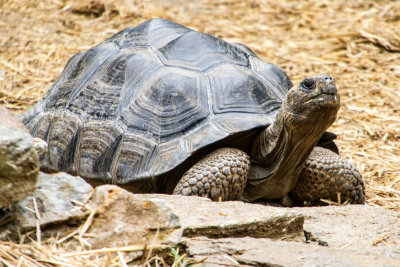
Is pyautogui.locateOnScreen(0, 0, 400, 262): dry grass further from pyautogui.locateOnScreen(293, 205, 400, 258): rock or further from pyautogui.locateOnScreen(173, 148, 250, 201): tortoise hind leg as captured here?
pyautogui.locateOnScreen(173, 148, 250, 201): tortoise hind leg

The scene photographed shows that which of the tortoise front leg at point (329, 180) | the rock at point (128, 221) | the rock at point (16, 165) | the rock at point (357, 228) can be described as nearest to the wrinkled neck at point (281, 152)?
the tortoise front leg at point (329, 180)

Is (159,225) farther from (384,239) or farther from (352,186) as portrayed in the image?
(352,186)

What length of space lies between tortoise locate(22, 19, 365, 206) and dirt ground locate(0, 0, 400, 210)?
1.00 metres

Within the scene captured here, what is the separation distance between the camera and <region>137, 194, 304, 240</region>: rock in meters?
2.57

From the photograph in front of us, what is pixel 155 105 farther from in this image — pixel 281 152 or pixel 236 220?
pixel 236 220

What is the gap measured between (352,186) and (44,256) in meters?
2.43

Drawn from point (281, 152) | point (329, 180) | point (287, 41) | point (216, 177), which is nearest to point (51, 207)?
point (216, 177)

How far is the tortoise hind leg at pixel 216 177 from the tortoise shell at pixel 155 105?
0.32 ft

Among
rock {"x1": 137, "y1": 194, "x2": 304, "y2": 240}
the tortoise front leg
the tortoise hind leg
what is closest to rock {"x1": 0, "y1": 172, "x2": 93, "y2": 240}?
rock {"x1": 137, "y1": 194, "x2": 304, "y2": 240}

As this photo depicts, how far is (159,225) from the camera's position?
230 cm

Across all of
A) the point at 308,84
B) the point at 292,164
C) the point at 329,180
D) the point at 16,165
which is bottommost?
the point at 329,180

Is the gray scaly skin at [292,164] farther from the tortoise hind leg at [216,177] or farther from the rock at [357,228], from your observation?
the rock at [357,228]

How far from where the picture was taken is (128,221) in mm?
2309

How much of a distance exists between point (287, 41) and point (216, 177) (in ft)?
16.2
